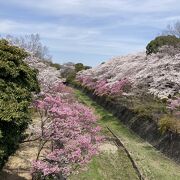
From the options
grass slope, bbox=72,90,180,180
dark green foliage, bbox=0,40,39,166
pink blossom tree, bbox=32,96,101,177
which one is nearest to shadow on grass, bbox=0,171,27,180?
pink blossom tree, bbox=32,96,101,177

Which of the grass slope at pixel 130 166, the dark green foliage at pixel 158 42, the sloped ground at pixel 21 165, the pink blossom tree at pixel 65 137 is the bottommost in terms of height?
the grass slope at pixel 130 166

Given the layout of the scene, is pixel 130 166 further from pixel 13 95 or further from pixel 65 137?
pixel 13 95

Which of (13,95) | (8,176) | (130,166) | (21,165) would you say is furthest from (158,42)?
(13,95)

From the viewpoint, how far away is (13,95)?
55.8 ft

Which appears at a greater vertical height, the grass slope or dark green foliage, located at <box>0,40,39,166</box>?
dark green foliage, located at <box>0,40,39,166</box>

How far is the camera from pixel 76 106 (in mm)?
20484

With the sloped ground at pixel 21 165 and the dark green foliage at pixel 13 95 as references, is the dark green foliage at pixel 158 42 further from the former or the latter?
the dark green foliage at pixel 13 95

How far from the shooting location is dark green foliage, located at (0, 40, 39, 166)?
16.2m

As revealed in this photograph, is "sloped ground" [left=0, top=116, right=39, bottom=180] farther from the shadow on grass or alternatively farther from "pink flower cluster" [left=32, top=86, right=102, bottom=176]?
"pink flower cluster" [left=32, top=86, right=102, bottom=176]

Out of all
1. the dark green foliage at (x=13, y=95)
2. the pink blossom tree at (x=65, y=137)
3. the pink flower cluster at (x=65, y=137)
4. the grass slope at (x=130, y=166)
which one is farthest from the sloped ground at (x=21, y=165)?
the dark green foliage at (x=13, y=95)

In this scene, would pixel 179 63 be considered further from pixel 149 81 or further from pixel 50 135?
pixel 50 135

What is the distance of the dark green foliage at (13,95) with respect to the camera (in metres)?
16.2

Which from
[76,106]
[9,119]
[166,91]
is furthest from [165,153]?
[9,119]

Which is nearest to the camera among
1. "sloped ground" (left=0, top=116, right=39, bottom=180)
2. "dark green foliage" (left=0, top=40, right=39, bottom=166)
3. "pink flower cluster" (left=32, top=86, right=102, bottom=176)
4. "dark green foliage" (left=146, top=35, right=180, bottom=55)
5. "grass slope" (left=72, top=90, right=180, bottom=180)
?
"dark green foliage" (left=0, top=40, right=39, bottom=166)
